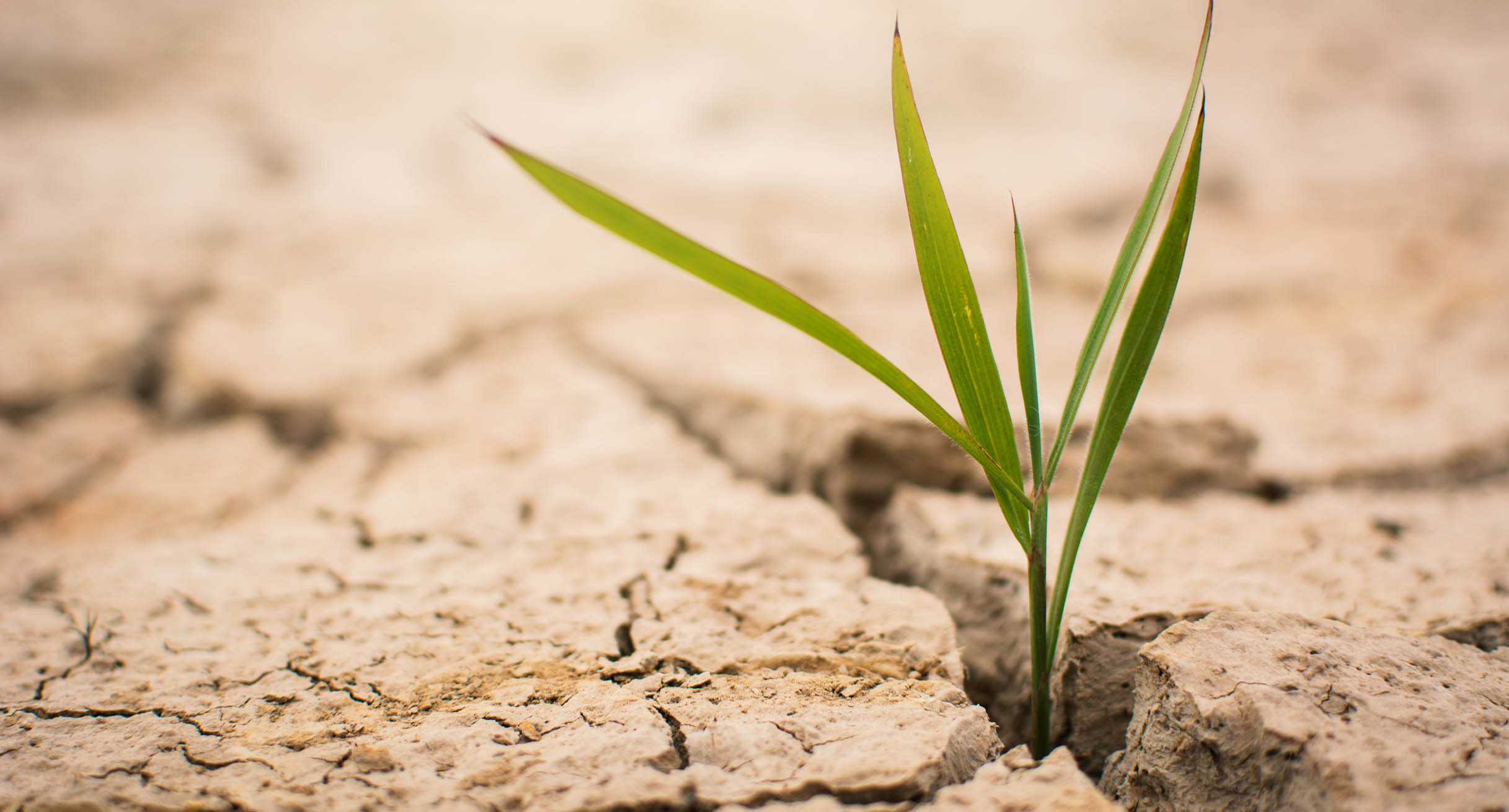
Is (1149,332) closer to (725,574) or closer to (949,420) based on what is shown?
(949,420)

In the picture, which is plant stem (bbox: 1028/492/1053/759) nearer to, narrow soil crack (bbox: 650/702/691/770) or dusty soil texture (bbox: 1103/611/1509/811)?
dusty soil texture (bbox: 1103/611/1509/811)

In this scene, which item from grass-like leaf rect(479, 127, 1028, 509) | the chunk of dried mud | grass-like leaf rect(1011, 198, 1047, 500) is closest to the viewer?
grass-like leaf rect(479, 127, 1028, 509)

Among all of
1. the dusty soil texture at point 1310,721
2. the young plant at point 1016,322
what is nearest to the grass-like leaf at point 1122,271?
the young plant at point 1016,322

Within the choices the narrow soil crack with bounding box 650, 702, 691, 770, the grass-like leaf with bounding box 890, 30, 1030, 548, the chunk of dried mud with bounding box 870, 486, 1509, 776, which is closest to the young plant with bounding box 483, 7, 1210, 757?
the grass-like leaf with bounding box 890, 30, 1030, 548

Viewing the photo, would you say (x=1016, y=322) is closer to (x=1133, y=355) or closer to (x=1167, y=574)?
(x=1133, y=355)

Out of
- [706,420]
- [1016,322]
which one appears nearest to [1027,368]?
[1016,322]

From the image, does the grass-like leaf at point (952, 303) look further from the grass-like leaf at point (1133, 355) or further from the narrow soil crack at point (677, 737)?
the narrow soil crack at point (677, 737)

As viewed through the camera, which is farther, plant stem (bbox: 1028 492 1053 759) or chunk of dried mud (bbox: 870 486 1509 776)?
chunk of dried mud (bbox: 870 486 1509 776)

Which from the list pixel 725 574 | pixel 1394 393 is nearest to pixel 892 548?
pixel 725 574
